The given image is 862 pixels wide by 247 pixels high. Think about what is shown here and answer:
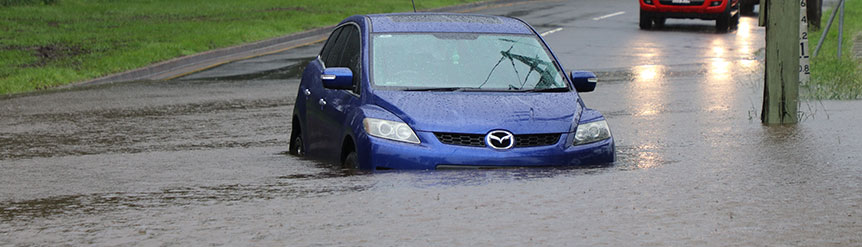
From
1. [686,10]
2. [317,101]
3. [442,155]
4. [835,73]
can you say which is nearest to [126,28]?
[686,10]

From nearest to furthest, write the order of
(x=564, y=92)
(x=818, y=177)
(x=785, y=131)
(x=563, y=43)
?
(x=818, y=177)
(x=564, y=92)
(x=785, y=131)
(x=563, y=43)

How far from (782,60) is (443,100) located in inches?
175

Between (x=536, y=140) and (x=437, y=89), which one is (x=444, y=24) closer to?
(x=437, y=89)

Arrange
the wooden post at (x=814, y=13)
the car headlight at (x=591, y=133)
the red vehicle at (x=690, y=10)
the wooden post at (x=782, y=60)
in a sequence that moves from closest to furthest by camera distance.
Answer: the car headlight at (x=591, y=133) → the wooden post at (x=782, y=60) → the wooden post at (x=814, y=13) → the red vehicle at (x=690, y=10)

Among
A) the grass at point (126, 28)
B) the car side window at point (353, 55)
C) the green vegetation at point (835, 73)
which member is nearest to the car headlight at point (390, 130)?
the car side window at point (353, 55)

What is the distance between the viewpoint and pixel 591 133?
354 inches

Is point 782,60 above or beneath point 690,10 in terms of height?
above

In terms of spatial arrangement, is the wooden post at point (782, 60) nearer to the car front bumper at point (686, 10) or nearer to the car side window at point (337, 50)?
the car side window at point (337, 50)

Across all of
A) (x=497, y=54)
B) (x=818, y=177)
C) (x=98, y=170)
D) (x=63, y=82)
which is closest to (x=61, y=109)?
(x=63, y=82)

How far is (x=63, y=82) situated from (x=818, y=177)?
1380 centimetres

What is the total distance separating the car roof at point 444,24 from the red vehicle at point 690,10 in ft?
63.5

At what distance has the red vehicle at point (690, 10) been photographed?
29.2m

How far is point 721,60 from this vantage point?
71.6ft

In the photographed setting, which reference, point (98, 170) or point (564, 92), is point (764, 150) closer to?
point (564, 92)
